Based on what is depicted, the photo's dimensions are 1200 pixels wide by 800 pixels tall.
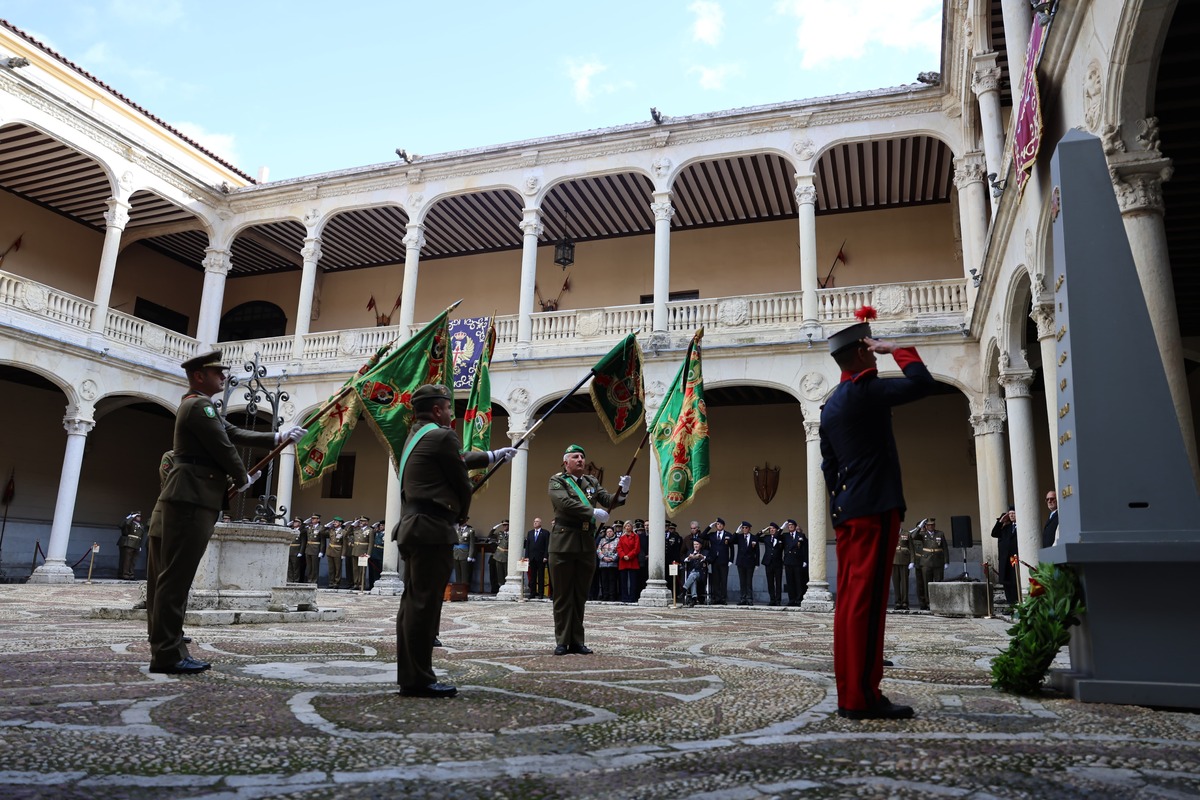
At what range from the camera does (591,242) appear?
20.3 meters

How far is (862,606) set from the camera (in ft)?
10.8

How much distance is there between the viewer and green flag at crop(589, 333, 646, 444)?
7293 mm

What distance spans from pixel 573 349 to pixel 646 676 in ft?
39.8

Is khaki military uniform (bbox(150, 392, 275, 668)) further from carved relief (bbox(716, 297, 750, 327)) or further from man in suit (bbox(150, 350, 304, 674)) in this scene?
carved relief (bbox(716, 297, 750, 327))

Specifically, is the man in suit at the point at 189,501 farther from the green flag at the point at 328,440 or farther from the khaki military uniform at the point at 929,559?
the khaki military uniform at the point at 929,559

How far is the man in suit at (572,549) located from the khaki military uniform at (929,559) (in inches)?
384

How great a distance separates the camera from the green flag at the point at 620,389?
7.29 metres

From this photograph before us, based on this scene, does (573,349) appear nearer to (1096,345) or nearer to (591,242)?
(591,242)

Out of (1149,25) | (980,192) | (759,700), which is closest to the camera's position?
(759,700)

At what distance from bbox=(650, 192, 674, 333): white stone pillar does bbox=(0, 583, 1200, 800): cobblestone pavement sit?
431 inches

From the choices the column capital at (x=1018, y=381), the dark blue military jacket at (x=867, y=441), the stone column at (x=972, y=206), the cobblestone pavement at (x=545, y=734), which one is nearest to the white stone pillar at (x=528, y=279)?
the stone column at (x=972, y=206)

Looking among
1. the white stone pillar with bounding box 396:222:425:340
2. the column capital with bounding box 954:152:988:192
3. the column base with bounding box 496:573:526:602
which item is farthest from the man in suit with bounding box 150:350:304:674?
the white stone pillar with bounding box 396:222:425:340

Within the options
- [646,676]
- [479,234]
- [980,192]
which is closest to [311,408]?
[479,234]

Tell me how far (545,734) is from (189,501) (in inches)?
101
